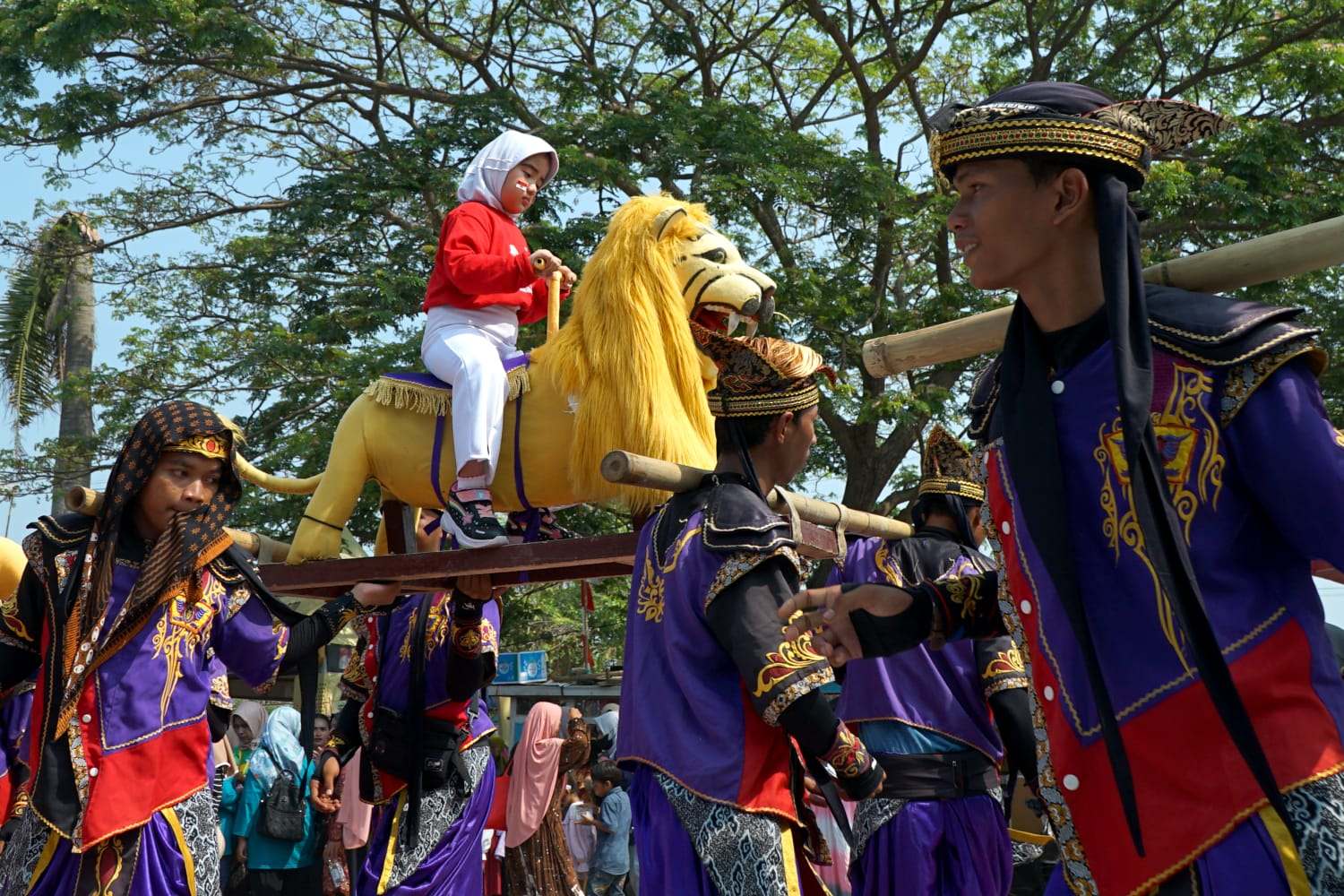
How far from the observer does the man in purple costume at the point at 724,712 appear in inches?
138

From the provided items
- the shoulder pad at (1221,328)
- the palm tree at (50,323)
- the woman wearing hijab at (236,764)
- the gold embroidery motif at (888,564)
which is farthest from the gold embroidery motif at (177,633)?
the palm tree at (50,323)

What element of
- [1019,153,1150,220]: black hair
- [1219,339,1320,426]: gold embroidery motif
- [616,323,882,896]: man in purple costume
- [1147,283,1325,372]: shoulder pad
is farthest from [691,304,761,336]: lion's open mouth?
[1219,339,1320,426]: gold embroidery motif

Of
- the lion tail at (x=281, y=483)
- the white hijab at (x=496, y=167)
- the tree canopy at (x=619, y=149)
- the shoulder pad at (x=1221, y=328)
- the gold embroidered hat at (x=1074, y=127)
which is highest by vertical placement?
the tree canopy at (x=619, y=149)

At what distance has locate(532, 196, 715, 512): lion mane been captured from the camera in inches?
214

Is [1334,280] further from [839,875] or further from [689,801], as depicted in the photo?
[689,801]

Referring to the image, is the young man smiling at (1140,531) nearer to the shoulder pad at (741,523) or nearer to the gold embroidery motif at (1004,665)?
the shoulder pad at (741,523)

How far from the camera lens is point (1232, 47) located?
47.9 ft

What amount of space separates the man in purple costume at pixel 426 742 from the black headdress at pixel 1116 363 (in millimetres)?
3833

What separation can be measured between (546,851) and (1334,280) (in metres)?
9.07

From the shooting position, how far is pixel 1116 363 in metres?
2.13

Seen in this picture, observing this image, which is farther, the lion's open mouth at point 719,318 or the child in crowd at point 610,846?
→ the child in crowd at point 610,846

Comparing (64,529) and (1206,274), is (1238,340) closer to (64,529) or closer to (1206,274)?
(1206,274)

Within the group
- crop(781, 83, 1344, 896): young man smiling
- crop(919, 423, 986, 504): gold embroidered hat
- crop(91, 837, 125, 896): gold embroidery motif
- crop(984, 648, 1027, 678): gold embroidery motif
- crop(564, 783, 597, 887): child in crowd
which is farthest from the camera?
crop(564, 783, 597, 887): child in crowd

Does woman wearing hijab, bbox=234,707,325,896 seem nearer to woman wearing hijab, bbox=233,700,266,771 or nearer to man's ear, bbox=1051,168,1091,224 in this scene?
woman wearing hijab, bbox=233,700,266,771
